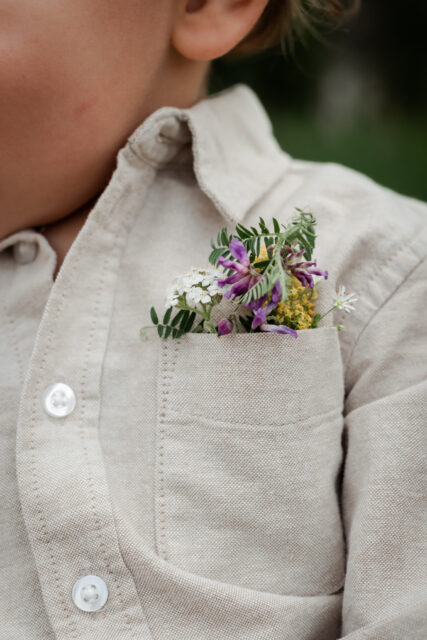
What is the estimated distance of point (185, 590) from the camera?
2.95 feet

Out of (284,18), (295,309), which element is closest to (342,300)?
(295,309)

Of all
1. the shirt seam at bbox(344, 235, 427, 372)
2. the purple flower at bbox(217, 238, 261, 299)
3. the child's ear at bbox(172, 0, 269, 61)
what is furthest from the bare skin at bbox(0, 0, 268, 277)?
the shirt seam at bbox(344, 235, 427, 372)

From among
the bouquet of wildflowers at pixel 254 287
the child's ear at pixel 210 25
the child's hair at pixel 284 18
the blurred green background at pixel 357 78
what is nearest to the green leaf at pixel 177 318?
the bouquet of wildflowers at pixel 254 287

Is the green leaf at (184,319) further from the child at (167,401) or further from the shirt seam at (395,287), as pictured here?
the shirt seam at (395,287)

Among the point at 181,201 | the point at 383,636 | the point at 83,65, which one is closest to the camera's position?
the point at 383,636

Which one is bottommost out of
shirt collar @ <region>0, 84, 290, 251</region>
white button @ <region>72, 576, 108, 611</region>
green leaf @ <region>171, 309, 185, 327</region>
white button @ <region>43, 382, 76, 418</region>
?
white button @ <region>72, 576, 108, 611</region>

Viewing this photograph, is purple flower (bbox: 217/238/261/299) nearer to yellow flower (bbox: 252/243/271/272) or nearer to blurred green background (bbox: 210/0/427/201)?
yellow flower (bbox: 252/243/271/272)

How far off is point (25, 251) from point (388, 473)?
0.62 metres

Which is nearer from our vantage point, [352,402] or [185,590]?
[185,590]

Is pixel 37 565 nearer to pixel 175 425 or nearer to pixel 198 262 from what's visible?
pixel 175 425

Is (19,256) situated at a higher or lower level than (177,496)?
higher

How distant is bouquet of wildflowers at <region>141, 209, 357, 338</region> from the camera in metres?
0.89

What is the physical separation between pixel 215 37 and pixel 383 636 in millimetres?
867

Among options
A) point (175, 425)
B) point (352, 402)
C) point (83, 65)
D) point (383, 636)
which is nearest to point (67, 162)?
point (83, 65)
